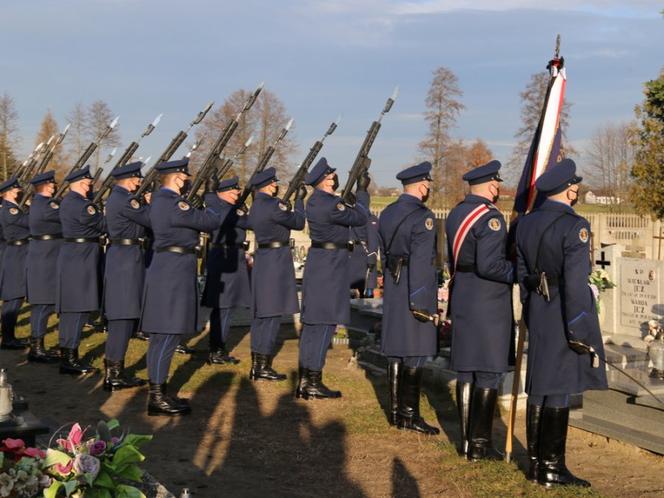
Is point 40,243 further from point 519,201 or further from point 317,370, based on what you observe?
point 519,201

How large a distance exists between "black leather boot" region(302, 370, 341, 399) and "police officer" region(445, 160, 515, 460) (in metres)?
1.92

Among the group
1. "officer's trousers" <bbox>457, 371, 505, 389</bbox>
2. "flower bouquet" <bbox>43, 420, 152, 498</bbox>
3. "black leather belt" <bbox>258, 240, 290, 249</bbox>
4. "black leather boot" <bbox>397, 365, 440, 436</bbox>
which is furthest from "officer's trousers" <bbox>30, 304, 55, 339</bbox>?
"flower bouquet" <bbox>43, 420, 152, 498</bbox>

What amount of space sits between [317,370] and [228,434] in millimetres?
1346

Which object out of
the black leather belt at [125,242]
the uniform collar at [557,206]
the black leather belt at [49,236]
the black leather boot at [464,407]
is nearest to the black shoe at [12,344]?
the black leather belt at [49,236]

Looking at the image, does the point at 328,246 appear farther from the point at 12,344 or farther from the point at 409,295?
the point at 12,344

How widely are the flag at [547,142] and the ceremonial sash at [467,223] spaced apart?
638mm

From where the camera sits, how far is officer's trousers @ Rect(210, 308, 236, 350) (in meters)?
8.84

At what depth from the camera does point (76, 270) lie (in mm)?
8406

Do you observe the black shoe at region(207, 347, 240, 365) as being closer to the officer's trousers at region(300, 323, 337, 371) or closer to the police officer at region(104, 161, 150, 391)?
the police officer at region(104, 161, 150, 391)

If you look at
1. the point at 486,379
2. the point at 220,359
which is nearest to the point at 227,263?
the point at 220,359

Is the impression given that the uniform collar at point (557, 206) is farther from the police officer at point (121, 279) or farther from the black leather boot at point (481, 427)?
the police officer at point (121, 279)

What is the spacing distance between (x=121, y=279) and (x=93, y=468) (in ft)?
15.0

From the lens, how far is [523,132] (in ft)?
104

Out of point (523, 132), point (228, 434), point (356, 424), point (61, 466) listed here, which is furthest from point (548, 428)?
point (523, 132)
